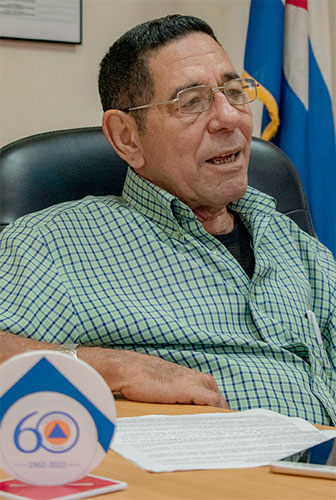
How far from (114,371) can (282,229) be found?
68 centimetres

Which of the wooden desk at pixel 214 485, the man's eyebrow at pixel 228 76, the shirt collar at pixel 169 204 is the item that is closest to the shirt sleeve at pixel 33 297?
the shirt collar at pixel 169 204

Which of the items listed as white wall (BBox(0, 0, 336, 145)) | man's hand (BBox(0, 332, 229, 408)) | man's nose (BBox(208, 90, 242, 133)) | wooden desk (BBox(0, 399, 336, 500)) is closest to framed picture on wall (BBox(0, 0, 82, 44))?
white wall (BBox(0, 0, 336, 145))

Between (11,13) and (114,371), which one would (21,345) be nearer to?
(114,371)

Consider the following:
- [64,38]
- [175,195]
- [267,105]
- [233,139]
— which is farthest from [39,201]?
[267,105]

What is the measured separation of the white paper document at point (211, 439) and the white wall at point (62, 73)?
1.44 meters

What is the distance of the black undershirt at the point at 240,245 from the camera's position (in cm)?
167


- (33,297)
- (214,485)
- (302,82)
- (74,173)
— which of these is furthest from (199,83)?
(214,485)

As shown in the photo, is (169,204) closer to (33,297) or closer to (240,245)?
(240,245)

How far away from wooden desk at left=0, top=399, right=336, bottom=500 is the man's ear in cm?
104

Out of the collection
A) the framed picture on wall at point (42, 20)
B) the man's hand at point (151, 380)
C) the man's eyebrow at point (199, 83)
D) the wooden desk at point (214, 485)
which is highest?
the framed picture on wall at point (42, 20)

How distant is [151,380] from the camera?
117cm

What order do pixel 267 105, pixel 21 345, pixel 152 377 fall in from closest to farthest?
1. pixel 152 377
2. pixel 21 345
3. pixel 267 105

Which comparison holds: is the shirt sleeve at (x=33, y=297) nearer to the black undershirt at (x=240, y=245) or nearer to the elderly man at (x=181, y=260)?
the elderly man at (x=181, y=260)

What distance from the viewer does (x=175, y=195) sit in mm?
1712
